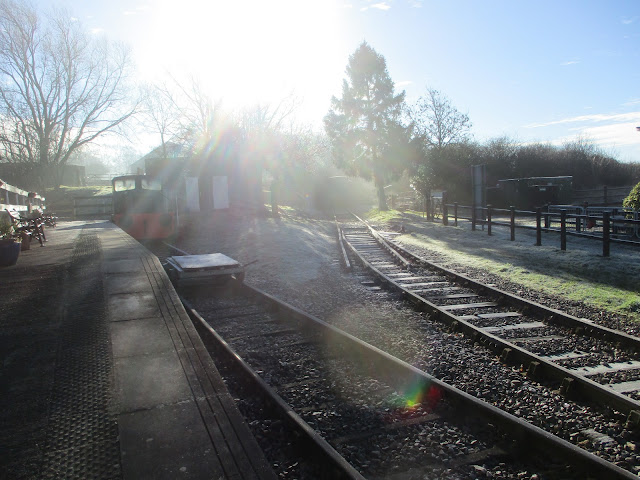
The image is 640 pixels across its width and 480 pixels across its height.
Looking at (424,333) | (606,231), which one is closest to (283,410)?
(424,333)

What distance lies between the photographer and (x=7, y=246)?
9.27 metres

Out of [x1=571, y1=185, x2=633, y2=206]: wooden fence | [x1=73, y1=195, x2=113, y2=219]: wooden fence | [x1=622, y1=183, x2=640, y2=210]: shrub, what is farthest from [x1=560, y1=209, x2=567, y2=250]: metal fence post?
[x1=73, y1=195, x2=113, y2=219]: wooden fence

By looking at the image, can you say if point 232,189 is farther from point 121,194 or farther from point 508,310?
point 508,310

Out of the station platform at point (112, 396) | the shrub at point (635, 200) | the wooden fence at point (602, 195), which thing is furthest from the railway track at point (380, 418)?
the wooden fence at point (602, 195)

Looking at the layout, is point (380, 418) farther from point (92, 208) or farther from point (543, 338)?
point (92, 208)

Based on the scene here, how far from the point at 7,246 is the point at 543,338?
9604 mm

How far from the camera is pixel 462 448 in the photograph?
3539 mm

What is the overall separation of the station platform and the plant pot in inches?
118

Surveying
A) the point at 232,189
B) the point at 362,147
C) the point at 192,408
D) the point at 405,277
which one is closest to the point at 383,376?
the point at 192,408

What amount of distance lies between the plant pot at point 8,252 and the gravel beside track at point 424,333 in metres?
4.71

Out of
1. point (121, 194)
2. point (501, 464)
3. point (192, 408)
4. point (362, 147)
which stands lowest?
point (501, 464)

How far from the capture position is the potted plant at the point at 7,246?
363 inches

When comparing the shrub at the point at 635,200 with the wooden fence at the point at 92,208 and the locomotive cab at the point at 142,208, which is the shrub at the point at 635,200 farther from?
the wooden fence at the point at 92,208

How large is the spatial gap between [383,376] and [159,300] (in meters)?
3.33
